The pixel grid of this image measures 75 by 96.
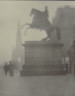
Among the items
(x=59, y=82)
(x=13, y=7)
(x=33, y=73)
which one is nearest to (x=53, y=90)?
(x=59, y=82)

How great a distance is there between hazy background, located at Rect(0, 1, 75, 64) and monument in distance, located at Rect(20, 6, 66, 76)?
0.04 m

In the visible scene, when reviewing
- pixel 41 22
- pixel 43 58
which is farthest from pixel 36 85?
pixel 41 22

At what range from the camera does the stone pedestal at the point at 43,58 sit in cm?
171

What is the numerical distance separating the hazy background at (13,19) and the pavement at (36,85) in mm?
191

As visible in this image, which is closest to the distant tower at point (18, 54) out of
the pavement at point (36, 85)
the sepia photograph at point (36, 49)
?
the sepia photograph at point (36, 49)

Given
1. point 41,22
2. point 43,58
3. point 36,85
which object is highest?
point 41,22

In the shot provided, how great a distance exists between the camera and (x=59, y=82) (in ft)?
5.58

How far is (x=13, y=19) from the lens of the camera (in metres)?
1.72

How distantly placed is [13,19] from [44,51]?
0.38 m

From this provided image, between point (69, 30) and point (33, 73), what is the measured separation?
47 cm

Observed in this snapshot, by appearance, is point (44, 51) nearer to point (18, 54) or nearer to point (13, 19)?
point (18, 54)

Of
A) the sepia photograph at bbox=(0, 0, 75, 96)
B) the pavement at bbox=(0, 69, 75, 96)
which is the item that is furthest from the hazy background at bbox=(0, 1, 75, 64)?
the pavement at bbox=(0, 69, 75, 96)

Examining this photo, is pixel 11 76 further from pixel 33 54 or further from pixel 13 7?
pixel 13 7

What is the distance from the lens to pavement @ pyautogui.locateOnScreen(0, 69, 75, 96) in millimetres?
1673
